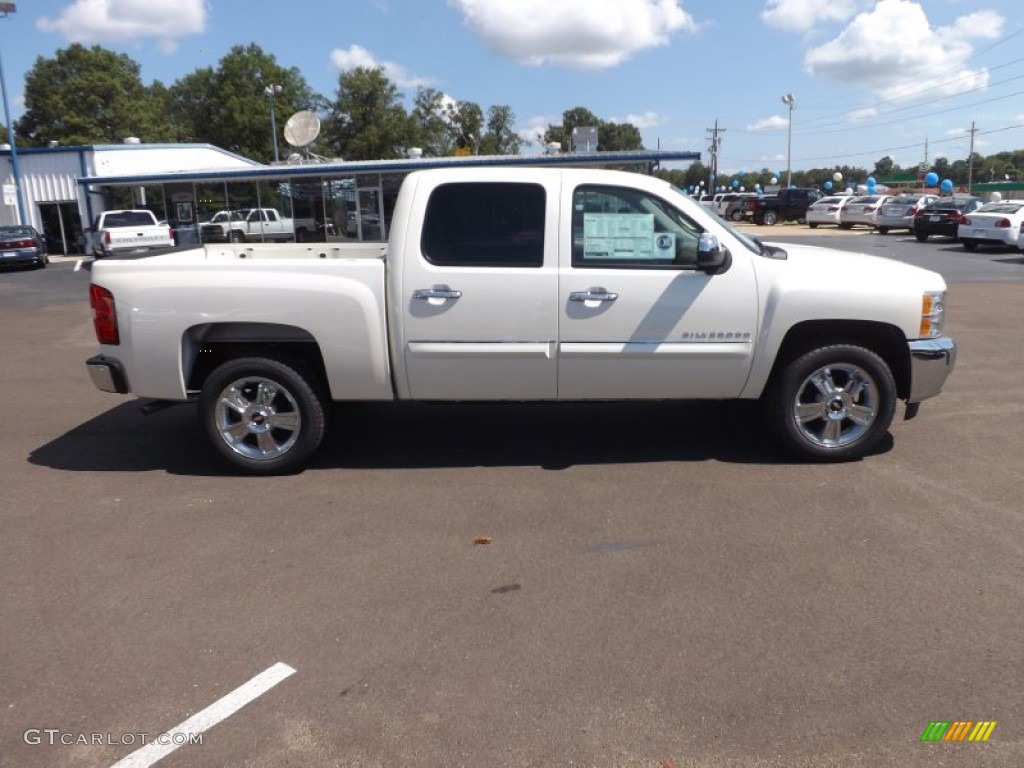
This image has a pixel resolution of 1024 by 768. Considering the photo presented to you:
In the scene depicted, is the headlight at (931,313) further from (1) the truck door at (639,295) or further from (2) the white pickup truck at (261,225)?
(2) the white pickup truck at (261,225)

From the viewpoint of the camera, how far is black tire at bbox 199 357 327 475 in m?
5.32

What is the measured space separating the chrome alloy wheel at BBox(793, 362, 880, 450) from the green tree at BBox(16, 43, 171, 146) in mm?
72185

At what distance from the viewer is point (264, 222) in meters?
30.1

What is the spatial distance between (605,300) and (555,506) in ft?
4.31

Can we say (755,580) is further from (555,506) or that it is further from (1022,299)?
(1022,299)

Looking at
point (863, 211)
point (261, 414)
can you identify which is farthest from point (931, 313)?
point (863, 211)

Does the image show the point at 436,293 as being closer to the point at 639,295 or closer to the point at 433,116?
the point at 639,295

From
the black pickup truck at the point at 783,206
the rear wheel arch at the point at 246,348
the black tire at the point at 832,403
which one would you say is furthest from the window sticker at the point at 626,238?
the black pickup truck at the point at 783,206

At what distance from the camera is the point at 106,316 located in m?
5.29

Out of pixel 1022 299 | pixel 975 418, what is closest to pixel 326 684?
pixel 975 418

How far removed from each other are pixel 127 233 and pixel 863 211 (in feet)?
102

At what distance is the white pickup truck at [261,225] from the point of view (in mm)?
29578

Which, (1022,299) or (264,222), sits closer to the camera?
(1022,299)

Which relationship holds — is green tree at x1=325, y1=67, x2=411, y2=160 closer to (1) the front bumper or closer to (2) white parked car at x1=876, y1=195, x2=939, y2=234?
(2) white parked car at x1=876, y1=195, x2=939, y2=234
